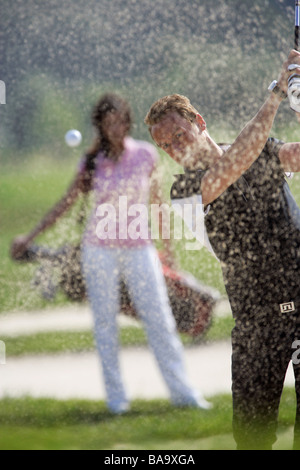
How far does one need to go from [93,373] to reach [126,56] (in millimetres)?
9936

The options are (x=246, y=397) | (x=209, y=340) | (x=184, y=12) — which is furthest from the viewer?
(x=184, y=12)

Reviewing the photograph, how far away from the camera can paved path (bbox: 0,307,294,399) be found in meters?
3.46

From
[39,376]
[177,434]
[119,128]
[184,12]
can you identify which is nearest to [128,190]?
[119,128]

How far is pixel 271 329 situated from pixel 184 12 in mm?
11210

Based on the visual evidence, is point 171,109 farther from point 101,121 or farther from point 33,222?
point 33,222

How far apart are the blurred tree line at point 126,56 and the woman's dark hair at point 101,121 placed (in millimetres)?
7847

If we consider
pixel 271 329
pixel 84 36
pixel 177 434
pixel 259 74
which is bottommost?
pixel 177 434

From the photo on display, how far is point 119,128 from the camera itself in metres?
2.80

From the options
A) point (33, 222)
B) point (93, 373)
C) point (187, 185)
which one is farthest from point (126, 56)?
point (187, 185)

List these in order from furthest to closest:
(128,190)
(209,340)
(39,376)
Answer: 1. (209,340)
2. (39,376)
3. (128,190)

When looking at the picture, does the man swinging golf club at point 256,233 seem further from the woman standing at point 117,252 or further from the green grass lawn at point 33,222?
the green grass lawn at point 33,222

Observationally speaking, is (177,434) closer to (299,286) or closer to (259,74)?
(299,286)

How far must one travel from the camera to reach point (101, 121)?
2.81 metres

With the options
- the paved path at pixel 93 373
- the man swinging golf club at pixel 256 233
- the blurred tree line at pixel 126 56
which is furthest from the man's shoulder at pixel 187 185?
the blurred tree line at pixel 126 56
